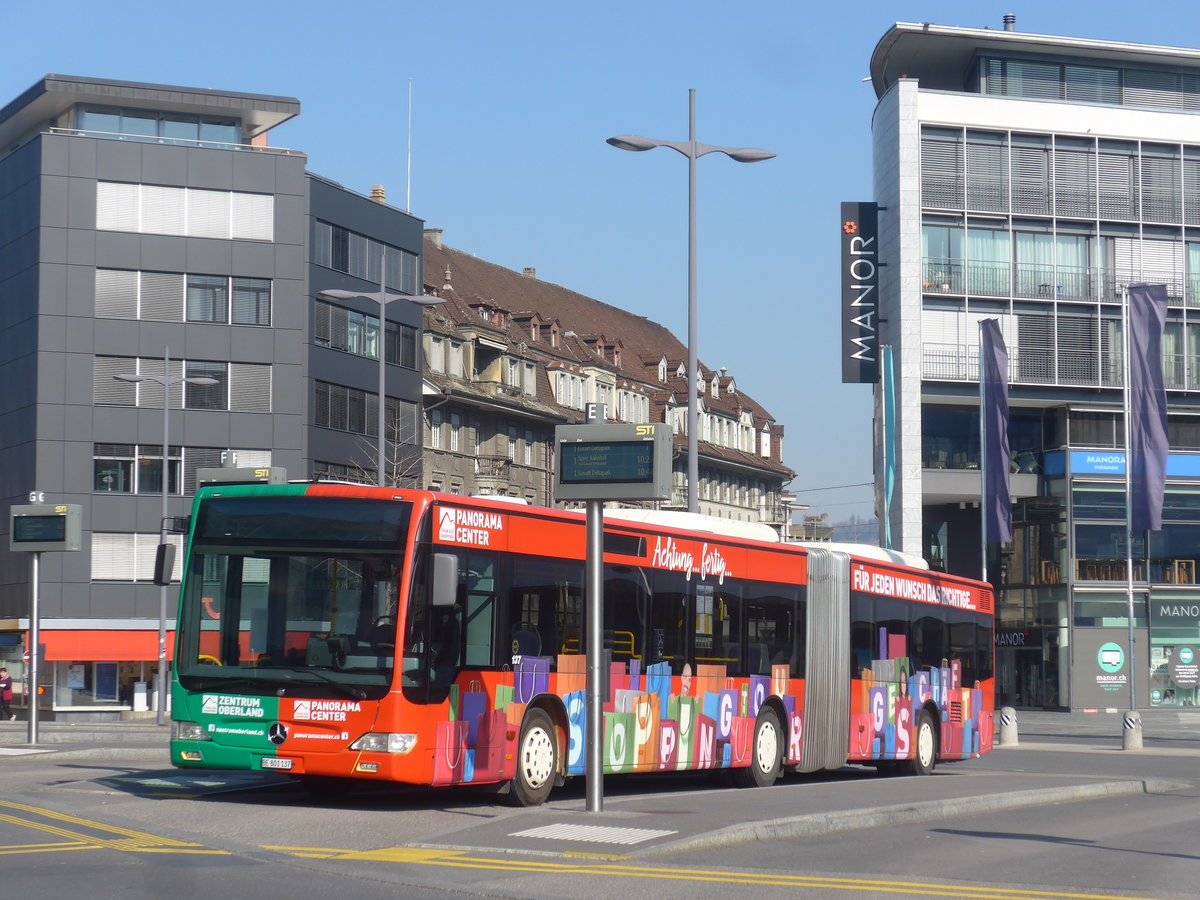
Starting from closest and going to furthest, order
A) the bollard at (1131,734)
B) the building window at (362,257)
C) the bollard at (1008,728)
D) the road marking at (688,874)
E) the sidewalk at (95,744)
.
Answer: the road marking at (688,874), the sidewalk at (95,744), the bollard at (1131,734), the bollard at (1008,728), the building window at (362,257)

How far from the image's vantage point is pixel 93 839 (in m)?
13.2

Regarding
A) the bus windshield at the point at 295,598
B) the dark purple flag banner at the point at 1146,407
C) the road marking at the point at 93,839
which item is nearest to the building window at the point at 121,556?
the dark purple flag banner at the point at 1146,407

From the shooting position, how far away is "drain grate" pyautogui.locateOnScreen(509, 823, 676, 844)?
1298 cm

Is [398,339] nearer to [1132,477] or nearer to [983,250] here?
[983,250]

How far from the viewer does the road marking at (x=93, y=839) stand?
12.5m

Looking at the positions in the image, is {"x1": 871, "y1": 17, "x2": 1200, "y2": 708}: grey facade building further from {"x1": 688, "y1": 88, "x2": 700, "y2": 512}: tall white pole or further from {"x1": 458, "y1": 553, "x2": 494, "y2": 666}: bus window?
{"x1": 458, "y1": 553, "x2": 494, "y2": 666}: bus window

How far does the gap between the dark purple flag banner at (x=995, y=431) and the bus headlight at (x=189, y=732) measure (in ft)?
127

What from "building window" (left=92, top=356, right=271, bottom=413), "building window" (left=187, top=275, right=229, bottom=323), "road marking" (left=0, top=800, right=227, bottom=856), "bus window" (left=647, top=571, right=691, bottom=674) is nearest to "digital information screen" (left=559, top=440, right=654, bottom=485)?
"bus window" (left=647, top=571, right=691, bottom=674)

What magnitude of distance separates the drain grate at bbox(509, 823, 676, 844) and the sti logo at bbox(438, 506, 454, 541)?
3.10m

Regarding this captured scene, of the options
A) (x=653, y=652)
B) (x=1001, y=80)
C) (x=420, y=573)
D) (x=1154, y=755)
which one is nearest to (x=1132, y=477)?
(x=1154, y=755)

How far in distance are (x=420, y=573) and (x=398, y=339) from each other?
50415mm

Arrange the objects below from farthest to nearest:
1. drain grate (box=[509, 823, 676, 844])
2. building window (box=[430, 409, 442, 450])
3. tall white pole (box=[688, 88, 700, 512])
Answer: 1. building window (box=[430, 409, 442, 450])
2. tall white pole (box=[688, 88, 700, 512])
3. drain grate (box=[509, 823, 676, 844])

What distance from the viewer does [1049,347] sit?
Result: 60344 millimetres

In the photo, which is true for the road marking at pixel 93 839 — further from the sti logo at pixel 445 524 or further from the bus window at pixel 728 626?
the bus window at pixel 728 626
